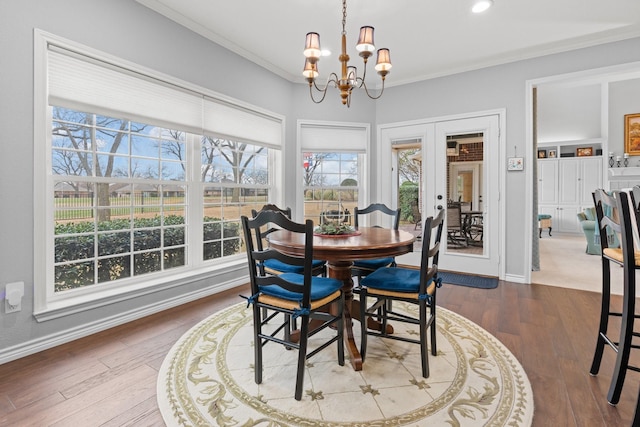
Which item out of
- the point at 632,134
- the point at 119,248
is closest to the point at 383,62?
the point at 119,248

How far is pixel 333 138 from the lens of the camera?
4.70m

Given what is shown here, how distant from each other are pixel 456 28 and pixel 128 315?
4.13 meters

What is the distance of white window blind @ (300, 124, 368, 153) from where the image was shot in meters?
4.61

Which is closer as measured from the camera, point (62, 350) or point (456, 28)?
point (62, 350)

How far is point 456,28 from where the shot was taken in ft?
10.8

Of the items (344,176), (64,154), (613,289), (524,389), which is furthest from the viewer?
(344,176)

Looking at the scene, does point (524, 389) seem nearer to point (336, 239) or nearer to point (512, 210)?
point (336, 239)

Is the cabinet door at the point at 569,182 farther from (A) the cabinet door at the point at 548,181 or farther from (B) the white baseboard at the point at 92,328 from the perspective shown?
(B) the white baseboard at the point at 92,328

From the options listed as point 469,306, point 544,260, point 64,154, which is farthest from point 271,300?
point 544,260

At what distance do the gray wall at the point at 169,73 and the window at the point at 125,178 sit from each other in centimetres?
8

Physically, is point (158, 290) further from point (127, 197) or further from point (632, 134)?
point (632, 134)

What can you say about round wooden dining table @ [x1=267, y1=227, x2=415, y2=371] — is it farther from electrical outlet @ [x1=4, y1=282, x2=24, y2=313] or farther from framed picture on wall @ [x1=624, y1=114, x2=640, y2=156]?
framed picture on wall @ [x1=624, y1=114, x2=640, y2=156]

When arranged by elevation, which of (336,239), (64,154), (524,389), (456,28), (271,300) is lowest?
(524,389)

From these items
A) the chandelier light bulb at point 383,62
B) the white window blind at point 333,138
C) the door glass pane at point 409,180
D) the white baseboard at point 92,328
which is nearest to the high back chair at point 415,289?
the chandelier light bulb at point 383,62
